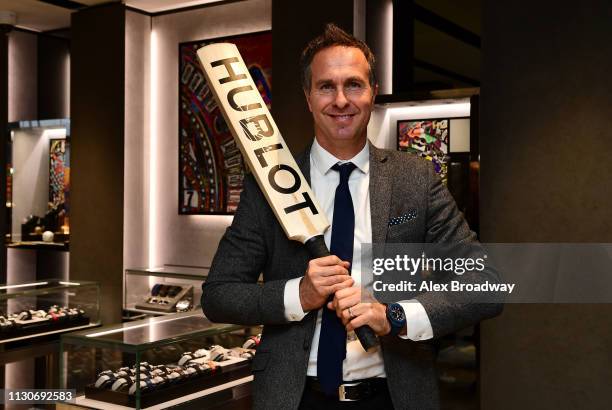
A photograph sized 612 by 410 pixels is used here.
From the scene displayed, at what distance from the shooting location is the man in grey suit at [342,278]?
1286 millimetres

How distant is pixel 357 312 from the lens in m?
1.25

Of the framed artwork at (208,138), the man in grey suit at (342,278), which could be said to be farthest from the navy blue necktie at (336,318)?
the framed artwork at (208,138)

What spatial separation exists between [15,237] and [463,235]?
5352mm

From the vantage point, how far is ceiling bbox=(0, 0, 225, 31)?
5.20 metres

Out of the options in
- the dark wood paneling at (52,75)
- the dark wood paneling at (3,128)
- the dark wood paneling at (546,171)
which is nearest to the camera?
the dark wood paneling at (546,171)

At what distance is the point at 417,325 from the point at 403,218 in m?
0.23

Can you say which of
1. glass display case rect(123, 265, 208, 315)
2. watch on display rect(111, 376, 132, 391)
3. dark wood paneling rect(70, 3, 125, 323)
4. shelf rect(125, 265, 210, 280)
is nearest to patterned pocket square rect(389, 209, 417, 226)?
watch on display rect(111, 376, 132, 391)

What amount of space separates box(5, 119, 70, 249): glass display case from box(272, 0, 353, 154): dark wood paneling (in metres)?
2.29

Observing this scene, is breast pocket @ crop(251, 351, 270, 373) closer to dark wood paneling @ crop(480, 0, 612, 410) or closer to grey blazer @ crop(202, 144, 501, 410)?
grey blazer @ crop(202, 144, 501, 410)

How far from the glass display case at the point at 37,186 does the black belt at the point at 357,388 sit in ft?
16.0

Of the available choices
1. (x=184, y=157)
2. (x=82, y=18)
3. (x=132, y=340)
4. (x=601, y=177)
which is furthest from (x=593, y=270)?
(x=82, y=18)

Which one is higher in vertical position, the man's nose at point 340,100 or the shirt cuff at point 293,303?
the man's nose at point 340,100

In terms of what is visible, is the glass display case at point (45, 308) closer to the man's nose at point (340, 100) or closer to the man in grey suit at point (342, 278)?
the man in grey suit at point (342, 278)

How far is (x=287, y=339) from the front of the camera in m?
1.34
